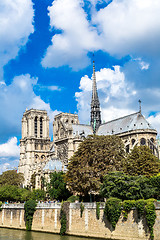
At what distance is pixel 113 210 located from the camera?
39500 millimetres

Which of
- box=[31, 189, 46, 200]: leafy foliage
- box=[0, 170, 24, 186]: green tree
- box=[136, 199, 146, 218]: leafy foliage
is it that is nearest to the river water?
box=[136, 199, 146, 218]: leafy foliage

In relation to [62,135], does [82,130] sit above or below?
above

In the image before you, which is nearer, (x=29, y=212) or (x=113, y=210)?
(x=113, y=210)

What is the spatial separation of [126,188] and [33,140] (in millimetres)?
75329

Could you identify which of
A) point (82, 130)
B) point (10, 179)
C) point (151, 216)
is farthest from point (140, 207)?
point (82, 130)

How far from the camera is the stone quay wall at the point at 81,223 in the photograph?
37375mm

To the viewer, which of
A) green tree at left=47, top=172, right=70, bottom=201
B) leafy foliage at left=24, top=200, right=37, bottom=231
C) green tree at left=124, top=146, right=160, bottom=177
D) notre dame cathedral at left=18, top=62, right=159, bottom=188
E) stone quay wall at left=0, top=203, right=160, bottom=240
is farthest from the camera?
notre dame cathedral at left=18, top=62, right=159, bottom=188

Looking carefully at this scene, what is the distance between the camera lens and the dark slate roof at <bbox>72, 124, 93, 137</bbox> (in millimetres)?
95312

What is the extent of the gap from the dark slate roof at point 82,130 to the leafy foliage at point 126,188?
1990 inches

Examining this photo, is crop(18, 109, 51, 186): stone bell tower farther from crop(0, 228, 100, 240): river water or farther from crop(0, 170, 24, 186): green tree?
crop(0, 228, 100, 240): river water

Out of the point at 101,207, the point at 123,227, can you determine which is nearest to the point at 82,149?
the point at 101,207

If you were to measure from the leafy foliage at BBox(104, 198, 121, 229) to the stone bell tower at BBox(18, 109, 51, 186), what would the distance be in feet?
234

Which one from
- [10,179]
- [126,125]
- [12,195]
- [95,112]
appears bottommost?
[12,195]

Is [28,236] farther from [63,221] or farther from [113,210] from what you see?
[113,210]
